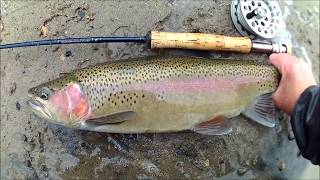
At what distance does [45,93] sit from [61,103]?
92 millimetres

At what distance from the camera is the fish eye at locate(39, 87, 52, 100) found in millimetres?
2576

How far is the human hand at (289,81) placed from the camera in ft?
8.95

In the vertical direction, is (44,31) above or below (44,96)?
above

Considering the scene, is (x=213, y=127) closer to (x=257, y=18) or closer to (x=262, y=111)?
(x=262, y=111)

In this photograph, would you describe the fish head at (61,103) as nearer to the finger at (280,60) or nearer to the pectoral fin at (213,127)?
the pectoral fin at (213,127)

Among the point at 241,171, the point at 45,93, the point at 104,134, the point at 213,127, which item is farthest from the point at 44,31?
the point at 241,171

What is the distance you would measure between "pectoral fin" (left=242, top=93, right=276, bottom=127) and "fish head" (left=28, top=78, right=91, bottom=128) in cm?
87

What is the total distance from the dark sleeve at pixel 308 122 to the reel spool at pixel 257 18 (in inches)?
23.2

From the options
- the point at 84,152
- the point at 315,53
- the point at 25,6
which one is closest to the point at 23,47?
the point at 25,6

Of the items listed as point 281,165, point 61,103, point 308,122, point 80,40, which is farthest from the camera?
point 281,165

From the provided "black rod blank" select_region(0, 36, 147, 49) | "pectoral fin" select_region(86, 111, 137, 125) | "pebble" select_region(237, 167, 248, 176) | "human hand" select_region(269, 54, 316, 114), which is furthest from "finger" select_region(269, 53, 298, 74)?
"pectoral fin" select_region(86, 111, 137, 125)

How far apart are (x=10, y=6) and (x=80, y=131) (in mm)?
837

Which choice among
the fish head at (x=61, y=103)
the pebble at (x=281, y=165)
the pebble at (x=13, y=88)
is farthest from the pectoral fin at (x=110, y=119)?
the pebble at (x=281, y=165)

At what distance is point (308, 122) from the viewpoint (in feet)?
8.00
